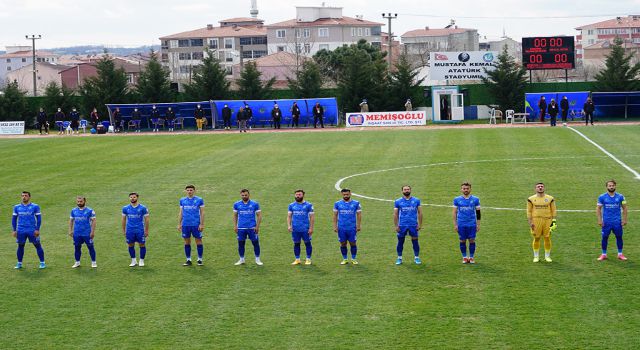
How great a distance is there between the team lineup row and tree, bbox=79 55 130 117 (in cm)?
5371

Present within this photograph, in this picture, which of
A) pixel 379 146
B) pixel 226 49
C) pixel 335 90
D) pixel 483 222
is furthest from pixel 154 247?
pixel 226 49

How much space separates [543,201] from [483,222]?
5764 mm

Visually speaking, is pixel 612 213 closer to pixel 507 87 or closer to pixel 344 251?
pixel 344 251

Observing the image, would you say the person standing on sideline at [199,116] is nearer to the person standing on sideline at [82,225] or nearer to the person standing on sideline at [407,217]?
the person standing on sideline at [82,225]

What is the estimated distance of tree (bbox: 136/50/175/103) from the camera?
74.9 meters

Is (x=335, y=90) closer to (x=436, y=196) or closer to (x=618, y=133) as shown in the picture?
(x=618, y=133)

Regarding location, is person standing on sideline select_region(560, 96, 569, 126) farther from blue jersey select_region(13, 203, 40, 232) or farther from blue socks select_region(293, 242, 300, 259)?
blue jersey select_region(13, 203, 40, 232)

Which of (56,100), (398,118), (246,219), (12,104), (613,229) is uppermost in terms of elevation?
(56,100)

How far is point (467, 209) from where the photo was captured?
20578 mm

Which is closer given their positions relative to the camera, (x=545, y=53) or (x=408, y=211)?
(x=408, y=211)

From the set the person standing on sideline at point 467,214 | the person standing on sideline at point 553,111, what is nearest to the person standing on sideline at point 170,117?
the person standing on sideline at point 553,111

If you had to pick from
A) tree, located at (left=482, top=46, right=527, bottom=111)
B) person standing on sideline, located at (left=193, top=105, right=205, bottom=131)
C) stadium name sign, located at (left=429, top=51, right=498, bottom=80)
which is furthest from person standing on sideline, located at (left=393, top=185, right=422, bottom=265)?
stadium name sign, located at (left=429, top=51, right=498, bottom=80)

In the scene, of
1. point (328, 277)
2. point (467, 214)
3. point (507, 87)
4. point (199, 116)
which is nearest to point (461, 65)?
point (507, 87)

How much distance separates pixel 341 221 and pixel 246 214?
2193 mm
